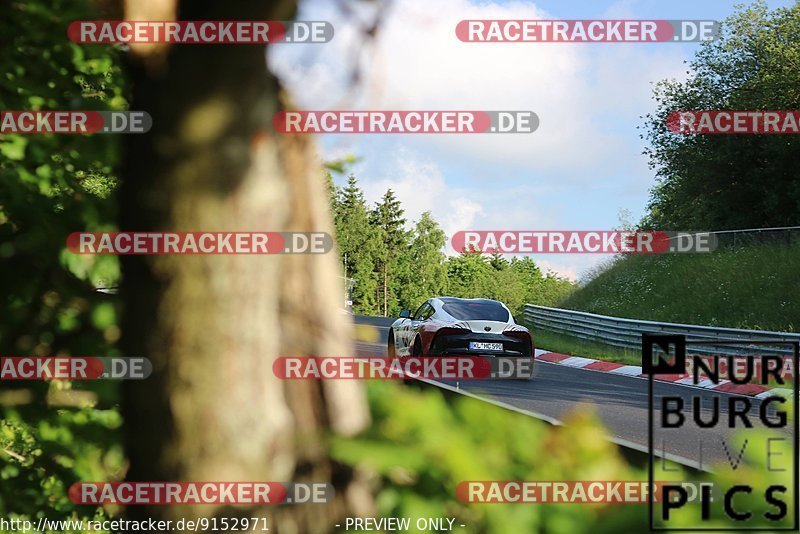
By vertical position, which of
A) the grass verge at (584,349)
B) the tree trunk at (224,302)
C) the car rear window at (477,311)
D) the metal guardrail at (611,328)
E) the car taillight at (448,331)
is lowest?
the grass verge at (584,349)

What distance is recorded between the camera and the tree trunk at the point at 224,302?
76.4 inches

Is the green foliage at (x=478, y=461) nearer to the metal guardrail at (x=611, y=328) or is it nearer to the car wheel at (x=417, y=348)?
the car wheel at (x=417, y=348)

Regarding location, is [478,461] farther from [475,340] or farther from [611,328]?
[611,328]

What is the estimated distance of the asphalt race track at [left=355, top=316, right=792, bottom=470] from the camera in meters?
10.5

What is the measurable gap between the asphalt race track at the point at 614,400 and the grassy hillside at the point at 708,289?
10.6 m

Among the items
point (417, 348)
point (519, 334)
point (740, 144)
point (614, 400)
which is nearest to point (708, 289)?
point (740, 144)

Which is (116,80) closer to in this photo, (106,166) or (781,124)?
(106,166)

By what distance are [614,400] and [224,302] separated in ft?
42.9

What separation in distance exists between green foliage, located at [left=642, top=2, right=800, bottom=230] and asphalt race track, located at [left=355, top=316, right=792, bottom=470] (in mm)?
22446

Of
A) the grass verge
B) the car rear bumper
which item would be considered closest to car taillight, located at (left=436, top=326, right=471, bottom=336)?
the car rear bumper

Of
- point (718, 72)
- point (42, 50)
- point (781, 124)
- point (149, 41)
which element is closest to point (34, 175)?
point (42, 50)

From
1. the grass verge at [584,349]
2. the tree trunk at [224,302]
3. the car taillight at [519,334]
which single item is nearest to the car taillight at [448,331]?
the car taillight at [519,334]

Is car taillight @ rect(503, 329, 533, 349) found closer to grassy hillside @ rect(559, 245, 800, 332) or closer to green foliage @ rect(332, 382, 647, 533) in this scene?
green foliage @ rect(332, 382, 647, 533)

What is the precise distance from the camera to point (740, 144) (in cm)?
3972
